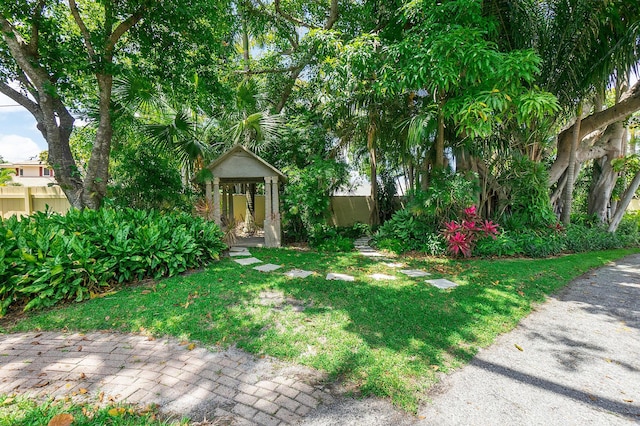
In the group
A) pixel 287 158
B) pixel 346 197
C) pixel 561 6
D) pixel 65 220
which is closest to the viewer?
pixel 65 220

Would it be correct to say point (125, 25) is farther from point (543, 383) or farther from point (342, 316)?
point (543, 383)

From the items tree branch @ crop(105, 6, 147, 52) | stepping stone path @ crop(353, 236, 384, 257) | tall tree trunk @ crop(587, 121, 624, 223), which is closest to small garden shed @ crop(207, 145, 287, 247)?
stepping stone path @ crop(353, 236, 384, 257)

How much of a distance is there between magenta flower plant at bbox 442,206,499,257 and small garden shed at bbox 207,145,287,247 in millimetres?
4090

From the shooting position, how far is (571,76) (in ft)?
22.3

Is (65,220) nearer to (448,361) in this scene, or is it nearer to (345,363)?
(345,363)

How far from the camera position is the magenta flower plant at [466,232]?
248 inches

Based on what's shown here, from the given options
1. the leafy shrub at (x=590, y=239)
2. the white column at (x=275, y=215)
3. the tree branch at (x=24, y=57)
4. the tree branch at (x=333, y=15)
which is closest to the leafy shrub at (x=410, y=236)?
the white column at (x=275, y=215)

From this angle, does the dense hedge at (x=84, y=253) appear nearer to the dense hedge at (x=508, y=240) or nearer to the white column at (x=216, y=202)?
the white column at (x=216, y=202)

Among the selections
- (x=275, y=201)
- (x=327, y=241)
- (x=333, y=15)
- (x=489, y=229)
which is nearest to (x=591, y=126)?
(x=489, y=229)

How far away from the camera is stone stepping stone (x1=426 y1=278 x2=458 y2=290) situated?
14.6 ft

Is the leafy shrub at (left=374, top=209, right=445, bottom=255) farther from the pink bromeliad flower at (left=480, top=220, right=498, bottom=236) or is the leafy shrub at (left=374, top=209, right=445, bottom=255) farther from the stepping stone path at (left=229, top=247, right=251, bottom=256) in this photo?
the stepping stone path at (left=229, top=247, right=251, bottom=256)

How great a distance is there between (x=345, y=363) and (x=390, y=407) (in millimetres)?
545

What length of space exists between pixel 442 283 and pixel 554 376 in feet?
7.40

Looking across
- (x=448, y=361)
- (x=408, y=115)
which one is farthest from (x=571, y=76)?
(x=448, y=361)
